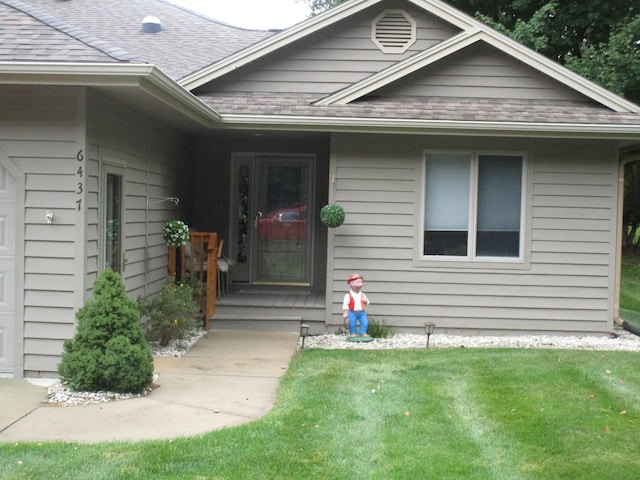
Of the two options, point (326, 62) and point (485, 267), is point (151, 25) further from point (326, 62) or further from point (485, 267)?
point (485, 267)

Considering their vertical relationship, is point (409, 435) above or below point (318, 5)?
below

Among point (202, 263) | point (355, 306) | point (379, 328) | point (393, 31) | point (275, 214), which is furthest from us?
point (275, 214)

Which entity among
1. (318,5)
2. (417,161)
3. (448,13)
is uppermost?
(318,5)

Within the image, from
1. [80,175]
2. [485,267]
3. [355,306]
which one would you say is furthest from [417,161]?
[80,175]

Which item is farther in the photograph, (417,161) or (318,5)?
(318,5)

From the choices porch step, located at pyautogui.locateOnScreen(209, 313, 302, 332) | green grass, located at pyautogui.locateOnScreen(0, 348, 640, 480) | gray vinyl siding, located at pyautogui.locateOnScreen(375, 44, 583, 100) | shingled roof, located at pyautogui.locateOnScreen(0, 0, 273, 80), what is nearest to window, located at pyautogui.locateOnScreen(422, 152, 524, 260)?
gray vinyl siding, located at pyautogui.locateOnScreen(375, 44, 583, 100)

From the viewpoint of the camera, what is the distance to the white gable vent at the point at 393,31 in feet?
35.3

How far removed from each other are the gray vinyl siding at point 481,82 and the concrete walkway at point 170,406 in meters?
4.12

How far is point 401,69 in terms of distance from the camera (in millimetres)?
9875

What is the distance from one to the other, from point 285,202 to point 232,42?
11.0 ft

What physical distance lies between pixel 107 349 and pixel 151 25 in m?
8.59

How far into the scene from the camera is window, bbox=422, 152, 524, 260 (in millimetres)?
9797

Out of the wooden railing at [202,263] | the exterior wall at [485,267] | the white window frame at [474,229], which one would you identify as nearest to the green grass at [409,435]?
the exterior wall at [485,267]

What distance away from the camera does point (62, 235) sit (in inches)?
272
